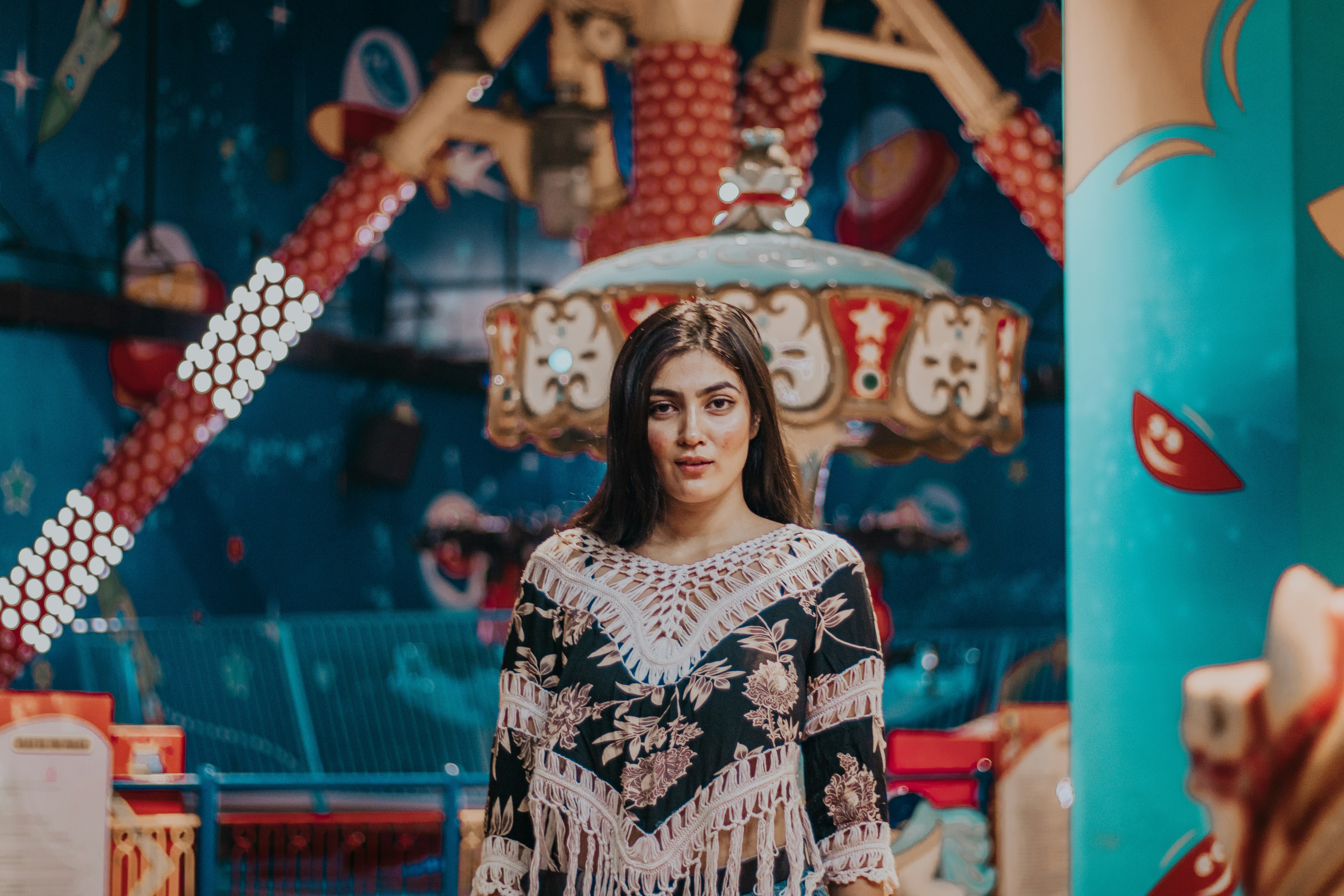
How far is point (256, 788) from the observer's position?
17.6 feet

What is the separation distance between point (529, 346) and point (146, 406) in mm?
3846

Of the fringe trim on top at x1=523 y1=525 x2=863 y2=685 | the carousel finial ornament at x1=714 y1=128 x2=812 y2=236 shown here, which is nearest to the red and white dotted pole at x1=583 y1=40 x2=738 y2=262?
the carousel finial ornament at x1=714 y1=128 x2=812 y2=236

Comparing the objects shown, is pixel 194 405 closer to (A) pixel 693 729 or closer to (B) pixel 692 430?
(B) pixel 692 430

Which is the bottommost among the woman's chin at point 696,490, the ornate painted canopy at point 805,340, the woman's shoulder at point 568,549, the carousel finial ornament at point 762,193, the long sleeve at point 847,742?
the long sleeve at point 847,742

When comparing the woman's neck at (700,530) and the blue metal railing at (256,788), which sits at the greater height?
the woman's neck at (700,530)

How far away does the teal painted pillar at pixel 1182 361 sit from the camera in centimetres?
266

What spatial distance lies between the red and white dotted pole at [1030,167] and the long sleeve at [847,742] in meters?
6.76

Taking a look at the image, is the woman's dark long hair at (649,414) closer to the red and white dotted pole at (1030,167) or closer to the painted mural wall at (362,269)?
the painted mural wall at (362,269)

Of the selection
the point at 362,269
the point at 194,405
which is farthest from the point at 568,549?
the point at 362,269

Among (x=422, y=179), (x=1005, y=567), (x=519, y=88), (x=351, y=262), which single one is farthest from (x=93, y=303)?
(x=1005, y=567)

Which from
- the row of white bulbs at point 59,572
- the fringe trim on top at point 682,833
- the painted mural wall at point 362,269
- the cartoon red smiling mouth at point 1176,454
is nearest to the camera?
the fringe trim on top at point 682,833

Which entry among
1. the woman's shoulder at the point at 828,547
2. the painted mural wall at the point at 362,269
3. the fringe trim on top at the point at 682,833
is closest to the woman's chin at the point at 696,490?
the woman's shoulder at the point at 828,547

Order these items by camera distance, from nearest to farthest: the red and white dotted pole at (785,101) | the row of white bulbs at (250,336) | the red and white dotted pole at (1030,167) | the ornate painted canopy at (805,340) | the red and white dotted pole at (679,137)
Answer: the ornate painted canopy at (805,340), the red and white dotted pole at (679,137), the red and white dotted pole at (785,101), the row of white bulbs at (250,336), the red and white dotted pole at (1030,167)

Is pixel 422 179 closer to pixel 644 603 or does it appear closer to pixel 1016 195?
pixel 1016 195
